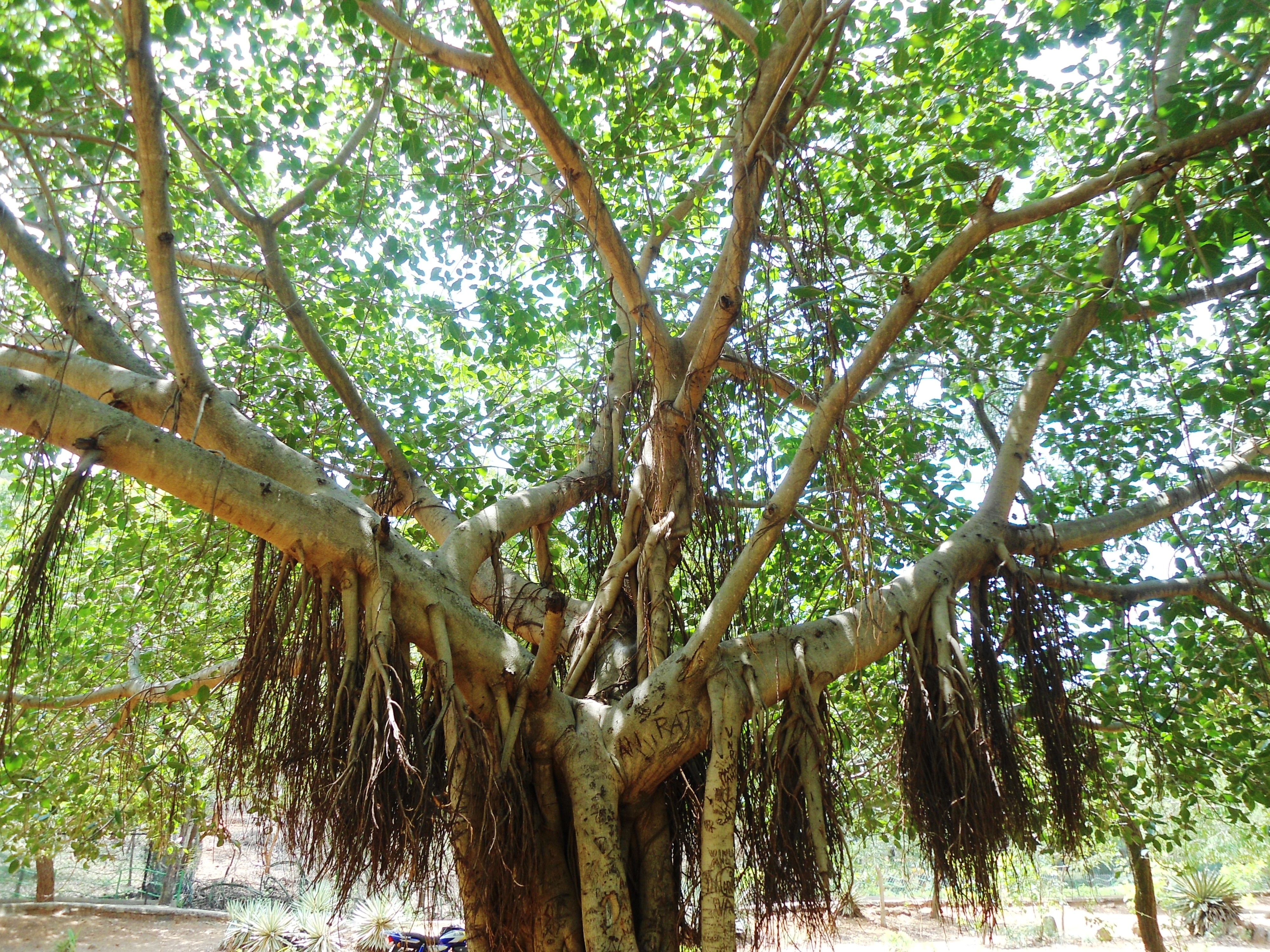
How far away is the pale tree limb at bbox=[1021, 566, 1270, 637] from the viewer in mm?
4312

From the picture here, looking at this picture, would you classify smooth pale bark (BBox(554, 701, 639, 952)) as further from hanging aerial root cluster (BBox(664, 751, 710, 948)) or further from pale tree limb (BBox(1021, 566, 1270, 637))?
pale tree limb (BBox(1021, 566, 1270, 637))

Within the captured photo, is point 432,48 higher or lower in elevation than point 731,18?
lower

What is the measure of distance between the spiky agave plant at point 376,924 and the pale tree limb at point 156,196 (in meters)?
7.90

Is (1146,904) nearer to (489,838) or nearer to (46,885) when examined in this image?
(489,838)

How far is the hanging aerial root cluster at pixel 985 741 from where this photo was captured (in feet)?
11.3

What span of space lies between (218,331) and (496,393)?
213 cm

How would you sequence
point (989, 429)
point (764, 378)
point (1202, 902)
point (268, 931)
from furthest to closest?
point (1202, 902)
point (268, 931)
point (989, 429)
point (764, 378)

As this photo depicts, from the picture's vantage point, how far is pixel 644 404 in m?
4.28

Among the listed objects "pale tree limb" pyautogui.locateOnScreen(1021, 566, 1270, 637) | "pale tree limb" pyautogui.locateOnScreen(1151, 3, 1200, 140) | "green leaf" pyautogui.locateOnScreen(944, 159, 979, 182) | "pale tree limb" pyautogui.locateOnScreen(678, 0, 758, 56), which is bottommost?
"pale tree limb" pyautogui.locateOnScreen(1021, 566, 1270, 637)

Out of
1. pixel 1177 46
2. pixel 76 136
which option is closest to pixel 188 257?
pixel 76 136

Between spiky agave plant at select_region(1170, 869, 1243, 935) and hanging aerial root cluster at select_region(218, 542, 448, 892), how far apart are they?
38.8 ft

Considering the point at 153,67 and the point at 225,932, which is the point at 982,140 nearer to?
the point at 153,67

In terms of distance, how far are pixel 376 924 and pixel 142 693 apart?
672cm

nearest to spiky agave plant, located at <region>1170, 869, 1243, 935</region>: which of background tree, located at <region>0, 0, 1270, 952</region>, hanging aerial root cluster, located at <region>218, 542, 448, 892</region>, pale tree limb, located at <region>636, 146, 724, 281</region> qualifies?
background tree, located at <region>0, 0, 1270, 952</region>
